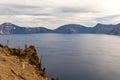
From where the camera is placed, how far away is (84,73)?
145125 mm

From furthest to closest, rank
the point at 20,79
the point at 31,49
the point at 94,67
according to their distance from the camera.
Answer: the point at 94,67
the point at 31,49
the point at 20,79

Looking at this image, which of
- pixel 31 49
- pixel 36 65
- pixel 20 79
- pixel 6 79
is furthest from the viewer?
pixel 31 49

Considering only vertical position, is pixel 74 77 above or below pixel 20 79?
below

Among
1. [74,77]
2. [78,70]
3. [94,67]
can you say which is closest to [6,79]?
[74,77]

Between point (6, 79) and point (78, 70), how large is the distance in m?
101

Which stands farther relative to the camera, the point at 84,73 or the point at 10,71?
the point at 84,73

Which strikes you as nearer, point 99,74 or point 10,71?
point 10,71

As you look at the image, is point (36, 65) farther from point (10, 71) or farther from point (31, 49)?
point (10, 71)

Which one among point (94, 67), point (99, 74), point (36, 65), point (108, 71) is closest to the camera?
point (36, 65)

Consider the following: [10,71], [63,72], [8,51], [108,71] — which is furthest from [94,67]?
[10,71]

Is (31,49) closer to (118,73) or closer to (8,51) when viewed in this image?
(8,51)

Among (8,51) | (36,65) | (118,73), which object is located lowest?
(118,73)

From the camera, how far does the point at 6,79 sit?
59.8 metres

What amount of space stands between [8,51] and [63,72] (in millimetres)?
45017
